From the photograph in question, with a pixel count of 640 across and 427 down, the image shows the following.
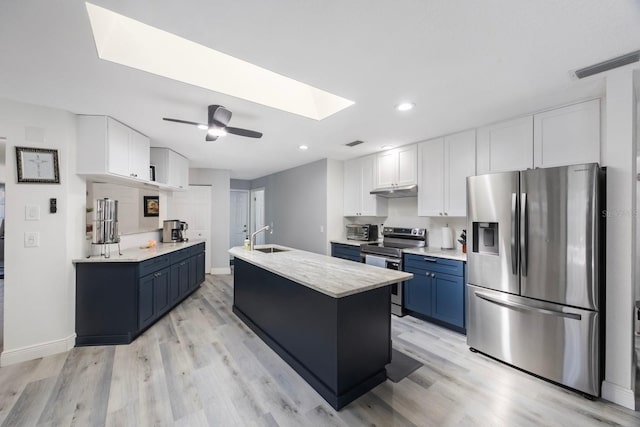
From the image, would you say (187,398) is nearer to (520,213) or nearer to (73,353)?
(73,353)

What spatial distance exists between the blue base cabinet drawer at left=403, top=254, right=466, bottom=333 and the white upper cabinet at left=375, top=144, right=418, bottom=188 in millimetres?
1170

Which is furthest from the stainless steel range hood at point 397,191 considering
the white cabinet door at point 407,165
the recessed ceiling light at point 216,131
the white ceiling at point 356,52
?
the recessed ceiling light at point 216,131

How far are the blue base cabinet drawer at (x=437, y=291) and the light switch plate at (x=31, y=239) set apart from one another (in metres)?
4.04

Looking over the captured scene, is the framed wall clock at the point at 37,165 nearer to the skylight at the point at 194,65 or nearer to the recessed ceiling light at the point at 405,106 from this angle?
the skylight at the point at 194,65

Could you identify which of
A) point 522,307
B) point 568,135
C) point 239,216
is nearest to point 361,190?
point 568,135

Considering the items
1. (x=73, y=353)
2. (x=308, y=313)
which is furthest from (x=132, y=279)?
(x=308, y=313)

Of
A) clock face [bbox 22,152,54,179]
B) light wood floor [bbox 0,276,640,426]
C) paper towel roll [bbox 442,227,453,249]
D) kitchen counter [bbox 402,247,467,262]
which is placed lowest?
light wood floor [bbox 0,276,640,426]

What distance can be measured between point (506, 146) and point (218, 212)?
17.4 feet

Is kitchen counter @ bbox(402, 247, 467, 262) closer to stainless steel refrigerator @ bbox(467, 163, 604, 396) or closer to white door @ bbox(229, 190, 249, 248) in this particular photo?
stainless steel refrigerator @ bbox(467, 163, 604, 396)

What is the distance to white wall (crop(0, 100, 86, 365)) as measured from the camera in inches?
93.8

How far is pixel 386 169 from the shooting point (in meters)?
4.10

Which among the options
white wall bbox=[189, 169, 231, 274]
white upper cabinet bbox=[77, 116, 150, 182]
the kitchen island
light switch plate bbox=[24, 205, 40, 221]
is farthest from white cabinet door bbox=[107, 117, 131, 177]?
white wall bbox=[189, 169, 231, 274]

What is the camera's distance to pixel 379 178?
420 centimetres

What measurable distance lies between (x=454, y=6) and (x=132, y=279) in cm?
359
